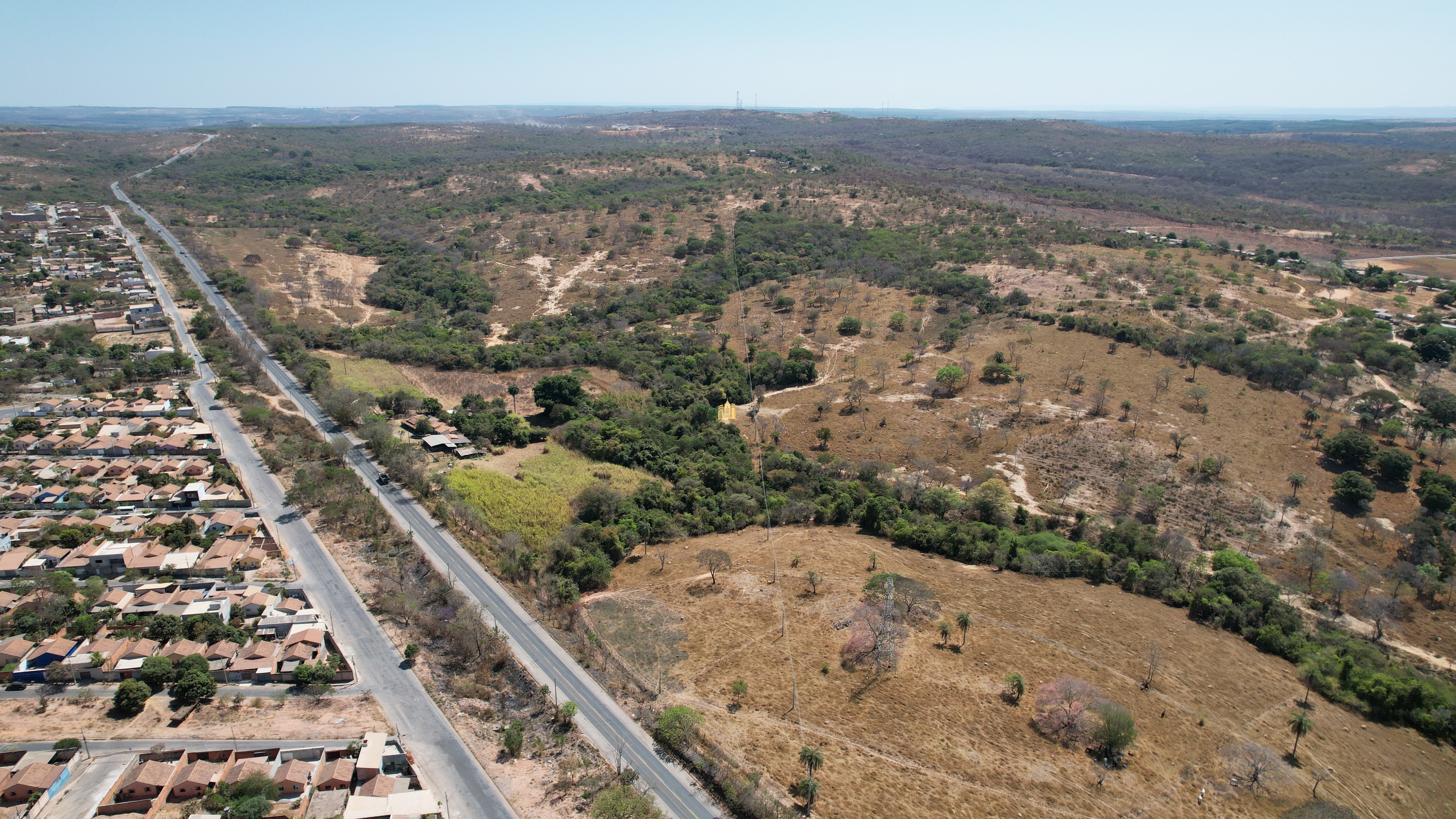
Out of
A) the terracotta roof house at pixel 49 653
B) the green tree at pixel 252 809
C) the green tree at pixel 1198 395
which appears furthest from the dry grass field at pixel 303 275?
the green tree at pixel 1198 395

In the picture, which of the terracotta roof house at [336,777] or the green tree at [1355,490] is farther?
the green tree at [1355,490]

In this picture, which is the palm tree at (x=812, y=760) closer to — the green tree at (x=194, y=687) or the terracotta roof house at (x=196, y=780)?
the terracotta roof house at (x=196, y=780)

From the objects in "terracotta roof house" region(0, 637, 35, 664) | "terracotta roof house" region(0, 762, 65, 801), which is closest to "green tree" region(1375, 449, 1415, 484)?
"terracotta roof house" region(0, 762, 65, 801)

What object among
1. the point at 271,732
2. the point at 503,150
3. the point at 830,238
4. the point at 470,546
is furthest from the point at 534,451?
the point at 503,150

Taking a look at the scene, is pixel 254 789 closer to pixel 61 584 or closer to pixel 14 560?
pixel 61 584

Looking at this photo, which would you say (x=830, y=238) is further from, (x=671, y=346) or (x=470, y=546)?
(x=470, y=546)

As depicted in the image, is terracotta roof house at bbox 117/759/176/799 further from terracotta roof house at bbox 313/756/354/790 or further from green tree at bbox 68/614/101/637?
green tree at bbox 68/614/101/637
